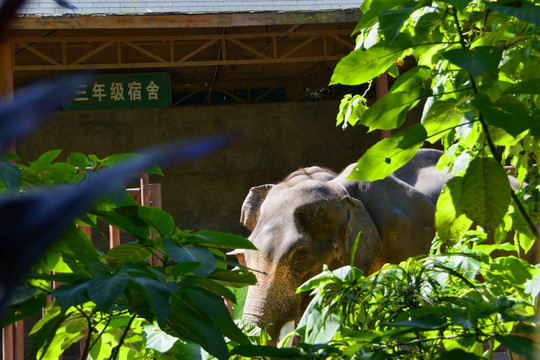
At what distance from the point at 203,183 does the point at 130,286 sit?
11023 millimetres

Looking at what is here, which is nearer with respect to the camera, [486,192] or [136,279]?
[136,279]

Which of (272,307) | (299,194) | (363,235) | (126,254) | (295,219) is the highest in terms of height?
(126,254)

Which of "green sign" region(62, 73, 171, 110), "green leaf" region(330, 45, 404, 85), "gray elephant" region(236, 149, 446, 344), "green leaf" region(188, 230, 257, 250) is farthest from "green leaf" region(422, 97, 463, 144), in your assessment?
"green sign" region(62, 73, 171, 110)

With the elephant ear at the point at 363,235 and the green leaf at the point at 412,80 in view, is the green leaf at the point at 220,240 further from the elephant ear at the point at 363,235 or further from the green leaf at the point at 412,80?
the elephant ear at the point at 363,235

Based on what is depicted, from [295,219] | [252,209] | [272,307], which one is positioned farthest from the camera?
[252,209]

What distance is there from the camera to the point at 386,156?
3.65 feet

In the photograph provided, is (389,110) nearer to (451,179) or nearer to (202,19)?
(451,179)

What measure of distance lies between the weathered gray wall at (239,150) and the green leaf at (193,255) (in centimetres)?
1056

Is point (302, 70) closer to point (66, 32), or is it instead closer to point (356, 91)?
point (356, 91)

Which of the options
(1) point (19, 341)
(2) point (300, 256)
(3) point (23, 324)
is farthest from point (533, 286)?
(2) point (300, 256)

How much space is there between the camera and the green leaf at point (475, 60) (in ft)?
3.00

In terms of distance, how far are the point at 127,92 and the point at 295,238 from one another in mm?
6250

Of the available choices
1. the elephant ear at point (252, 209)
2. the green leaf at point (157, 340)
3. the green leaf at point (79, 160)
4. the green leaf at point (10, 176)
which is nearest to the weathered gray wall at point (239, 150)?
the elephant ear at point (252, 209)

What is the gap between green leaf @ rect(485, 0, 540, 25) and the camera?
934mm
